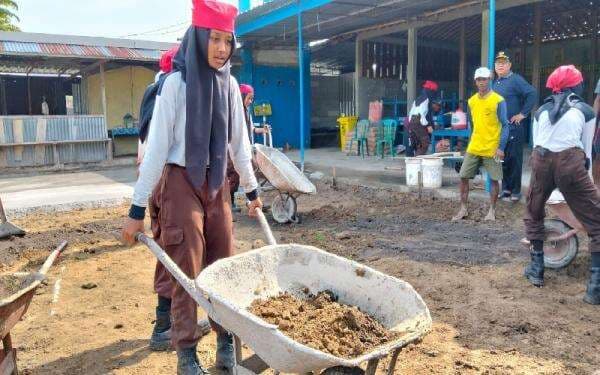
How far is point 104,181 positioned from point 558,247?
8.73 meters

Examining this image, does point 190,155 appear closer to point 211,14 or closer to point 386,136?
point 211,14

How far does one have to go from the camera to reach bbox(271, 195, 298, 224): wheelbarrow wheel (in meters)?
6.75

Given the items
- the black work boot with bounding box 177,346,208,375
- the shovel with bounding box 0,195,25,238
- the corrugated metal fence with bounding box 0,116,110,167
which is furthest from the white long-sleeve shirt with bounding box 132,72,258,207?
the corrugated metal fence with bounding box 0,116,110,167

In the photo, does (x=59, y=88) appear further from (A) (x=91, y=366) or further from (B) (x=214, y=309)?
(B) (x=214, y=309)

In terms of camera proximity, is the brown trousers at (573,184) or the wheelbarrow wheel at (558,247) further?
the wheelbarrow wheel at (558,247)

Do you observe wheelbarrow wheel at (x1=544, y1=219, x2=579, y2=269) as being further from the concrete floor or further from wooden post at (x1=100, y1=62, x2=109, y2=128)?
wooden post at (x1=100, y1=62, x2=109, y2=128)

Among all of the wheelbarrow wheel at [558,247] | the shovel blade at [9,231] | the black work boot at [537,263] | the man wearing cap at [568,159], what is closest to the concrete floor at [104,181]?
the shovel blade at [9,231]

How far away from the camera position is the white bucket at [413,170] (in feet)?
25.2

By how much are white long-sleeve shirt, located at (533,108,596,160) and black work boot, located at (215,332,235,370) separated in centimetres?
280

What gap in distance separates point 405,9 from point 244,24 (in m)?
3.88

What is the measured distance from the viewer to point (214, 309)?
220 centimetres

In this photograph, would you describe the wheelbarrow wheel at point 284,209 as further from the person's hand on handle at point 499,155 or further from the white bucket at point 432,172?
the person's hand on handle at point 499,155

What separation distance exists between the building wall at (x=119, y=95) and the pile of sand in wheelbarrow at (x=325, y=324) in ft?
44.8

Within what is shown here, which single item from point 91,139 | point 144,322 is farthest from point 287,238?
point 91,139
